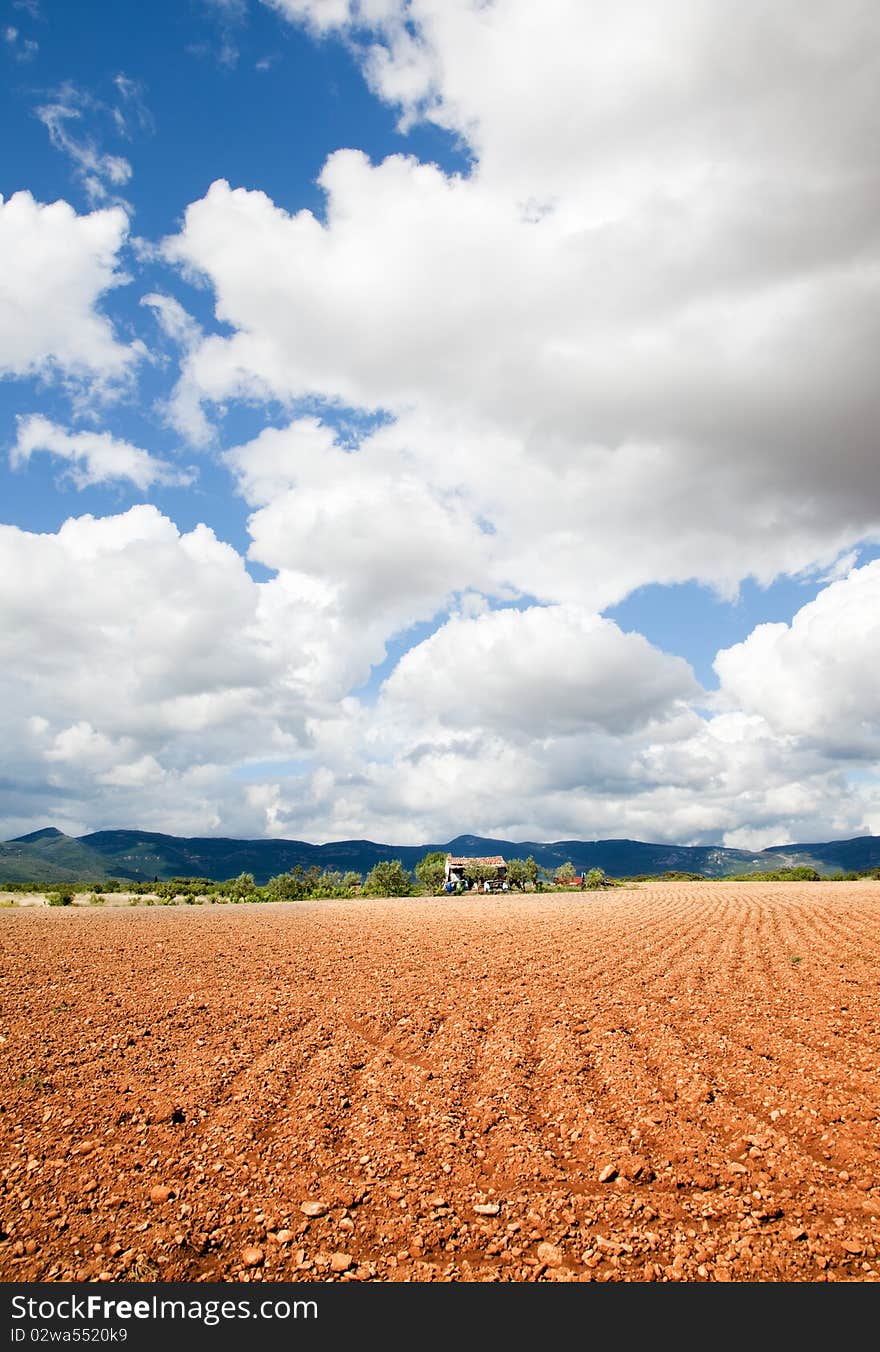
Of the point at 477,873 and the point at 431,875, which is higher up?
the point at 431,875

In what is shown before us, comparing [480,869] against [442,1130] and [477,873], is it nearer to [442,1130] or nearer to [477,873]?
[477,873]

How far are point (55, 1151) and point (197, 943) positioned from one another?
23799mm

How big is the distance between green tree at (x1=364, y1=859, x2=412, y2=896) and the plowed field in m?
85.3

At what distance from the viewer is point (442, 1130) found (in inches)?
372

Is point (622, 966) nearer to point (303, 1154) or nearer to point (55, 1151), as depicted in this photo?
point (303, 1154)

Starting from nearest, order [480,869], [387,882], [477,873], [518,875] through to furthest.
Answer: [387,882]
[477,873]
[480,869]
[518,875]

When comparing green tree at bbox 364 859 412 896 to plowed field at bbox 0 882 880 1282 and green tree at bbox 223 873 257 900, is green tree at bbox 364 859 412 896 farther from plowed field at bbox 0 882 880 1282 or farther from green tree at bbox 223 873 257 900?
plowed field at bbox 0 882 880 1282

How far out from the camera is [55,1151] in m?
8.94

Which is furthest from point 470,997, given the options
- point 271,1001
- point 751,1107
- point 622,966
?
point 751,1107

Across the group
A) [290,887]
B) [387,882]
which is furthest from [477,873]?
[290,887]

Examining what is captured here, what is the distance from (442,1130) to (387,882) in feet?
320

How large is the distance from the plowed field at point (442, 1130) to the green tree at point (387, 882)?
8526cm

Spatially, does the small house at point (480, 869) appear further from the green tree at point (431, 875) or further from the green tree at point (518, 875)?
A: the green tree at point (431, 875)

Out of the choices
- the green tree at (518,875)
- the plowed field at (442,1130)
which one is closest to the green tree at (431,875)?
the green tree at (518,875)
